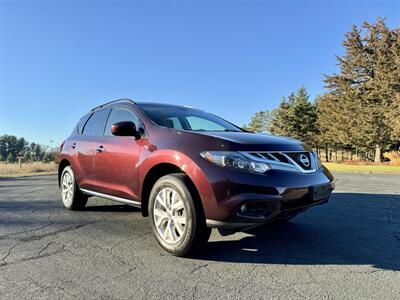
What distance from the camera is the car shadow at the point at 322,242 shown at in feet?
10.7

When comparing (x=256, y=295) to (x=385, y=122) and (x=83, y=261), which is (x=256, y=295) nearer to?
(x=83, y=261)

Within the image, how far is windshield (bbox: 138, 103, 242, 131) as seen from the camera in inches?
169

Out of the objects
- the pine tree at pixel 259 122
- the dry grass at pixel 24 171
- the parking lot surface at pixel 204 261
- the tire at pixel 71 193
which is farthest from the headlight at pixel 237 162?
the pine tree at pixel 259 122

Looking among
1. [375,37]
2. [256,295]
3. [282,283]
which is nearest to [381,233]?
[282,283]

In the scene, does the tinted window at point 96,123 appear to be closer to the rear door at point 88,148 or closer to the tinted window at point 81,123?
the rear door at point 88,148

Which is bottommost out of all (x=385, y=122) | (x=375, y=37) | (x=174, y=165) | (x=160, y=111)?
(x=174, y=165)

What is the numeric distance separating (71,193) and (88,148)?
1.07 m

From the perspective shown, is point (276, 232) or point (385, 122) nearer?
point (276, 232)

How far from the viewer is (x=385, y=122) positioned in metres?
32.5

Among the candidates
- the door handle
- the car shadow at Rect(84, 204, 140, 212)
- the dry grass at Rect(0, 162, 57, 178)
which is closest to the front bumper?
the door handle

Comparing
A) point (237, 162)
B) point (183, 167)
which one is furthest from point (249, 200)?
point (183, 167)

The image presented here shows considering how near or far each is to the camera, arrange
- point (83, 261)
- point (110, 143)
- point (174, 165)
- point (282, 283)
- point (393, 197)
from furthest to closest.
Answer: point (393, 197) < point (110, 143) < point (174, 165) < point (83, 261) < point (282, 283)

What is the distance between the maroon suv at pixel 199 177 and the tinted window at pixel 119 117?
1.0 inches

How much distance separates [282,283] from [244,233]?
4.91 feet
